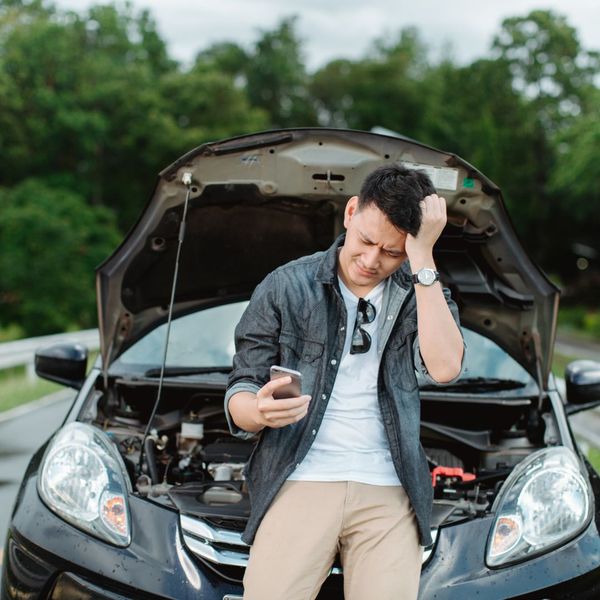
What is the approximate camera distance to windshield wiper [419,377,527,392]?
3.87 m

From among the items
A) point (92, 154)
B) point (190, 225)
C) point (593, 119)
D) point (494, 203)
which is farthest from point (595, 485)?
point (92, 154)

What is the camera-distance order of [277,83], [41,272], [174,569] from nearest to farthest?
[174,569] → [41,272] → [277,83]

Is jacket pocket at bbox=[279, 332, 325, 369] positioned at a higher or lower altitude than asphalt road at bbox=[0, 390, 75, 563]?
higher

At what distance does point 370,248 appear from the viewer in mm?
2488

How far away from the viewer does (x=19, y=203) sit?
30.8 meters

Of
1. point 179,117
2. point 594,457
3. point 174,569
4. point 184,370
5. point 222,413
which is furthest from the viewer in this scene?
point 179,117

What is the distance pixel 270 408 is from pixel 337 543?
572 millimetres

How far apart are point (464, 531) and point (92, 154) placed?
35.3 metres

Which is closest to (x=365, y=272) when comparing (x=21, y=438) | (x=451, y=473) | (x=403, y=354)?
(x=403, y=354)

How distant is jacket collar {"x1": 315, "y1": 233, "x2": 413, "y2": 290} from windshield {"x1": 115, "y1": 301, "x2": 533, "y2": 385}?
1397 mm

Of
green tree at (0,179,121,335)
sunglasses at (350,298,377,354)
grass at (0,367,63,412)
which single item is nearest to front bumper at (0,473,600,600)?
sunglasses at (350,298,377,354)

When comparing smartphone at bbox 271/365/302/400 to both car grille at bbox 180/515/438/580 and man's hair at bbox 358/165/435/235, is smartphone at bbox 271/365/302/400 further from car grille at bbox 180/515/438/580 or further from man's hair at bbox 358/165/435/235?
car grille at bbox 180/515/438/580

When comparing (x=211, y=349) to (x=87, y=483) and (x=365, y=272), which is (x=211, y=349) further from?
(x=365, y=272)

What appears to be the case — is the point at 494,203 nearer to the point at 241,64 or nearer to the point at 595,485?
the point at 595,485
